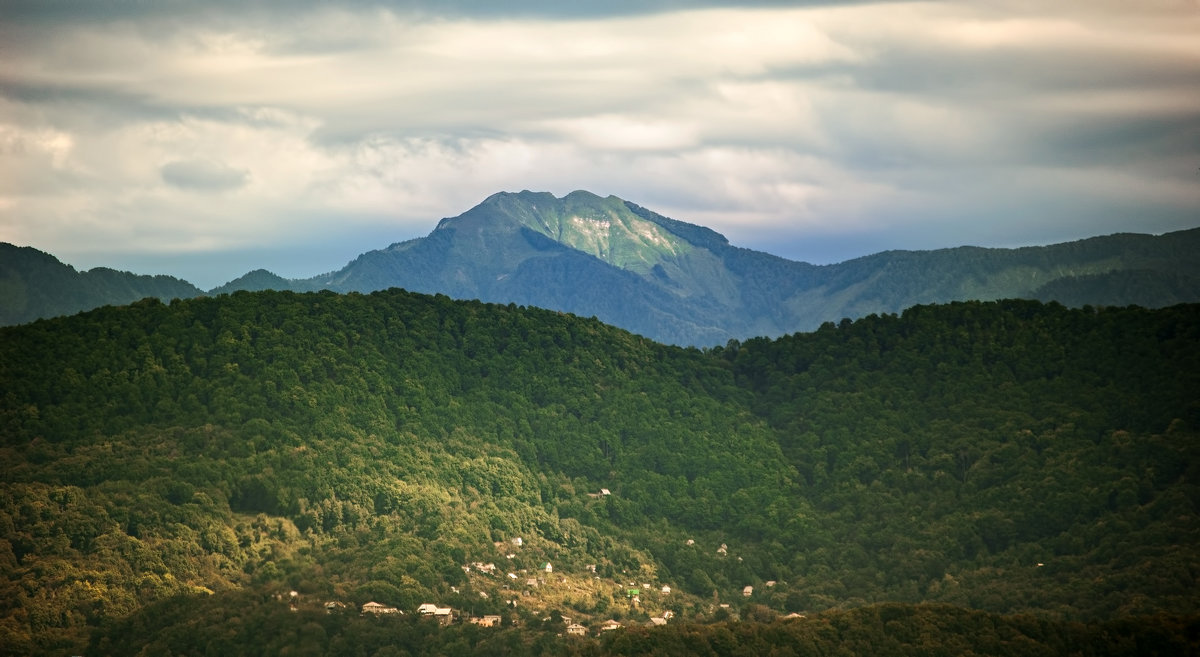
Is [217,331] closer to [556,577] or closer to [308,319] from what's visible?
[308,319]

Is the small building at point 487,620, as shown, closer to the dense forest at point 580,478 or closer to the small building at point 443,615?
the dense forest at point 580,478

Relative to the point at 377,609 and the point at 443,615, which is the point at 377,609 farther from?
the point at 443,615

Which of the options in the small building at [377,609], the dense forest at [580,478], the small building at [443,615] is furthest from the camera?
the small building at [443,615]

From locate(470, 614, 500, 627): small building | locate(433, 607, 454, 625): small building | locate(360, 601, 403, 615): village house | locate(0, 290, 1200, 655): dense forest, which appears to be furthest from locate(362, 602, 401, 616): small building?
locate(470, 614, 500, 627): small building

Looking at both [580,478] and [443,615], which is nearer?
[443,615]

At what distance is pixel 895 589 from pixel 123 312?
83.9 m

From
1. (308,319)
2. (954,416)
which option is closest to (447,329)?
(308,319)

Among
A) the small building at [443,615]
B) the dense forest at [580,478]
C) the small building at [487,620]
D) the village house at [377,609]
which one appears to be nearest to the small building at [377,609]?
the village house at [377,609]

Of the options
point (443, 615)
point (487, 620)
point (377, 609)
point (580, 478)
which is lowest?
point (487, 620)

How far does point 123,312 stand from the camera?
15138cm

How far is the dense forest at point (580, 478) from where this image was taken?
Answer: 116 m

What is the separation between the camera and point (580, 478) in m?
159

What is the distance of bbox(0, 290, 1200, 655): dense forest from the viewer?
116m

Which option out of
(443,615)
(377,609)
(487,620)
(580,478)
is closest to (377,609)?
(377,609)
